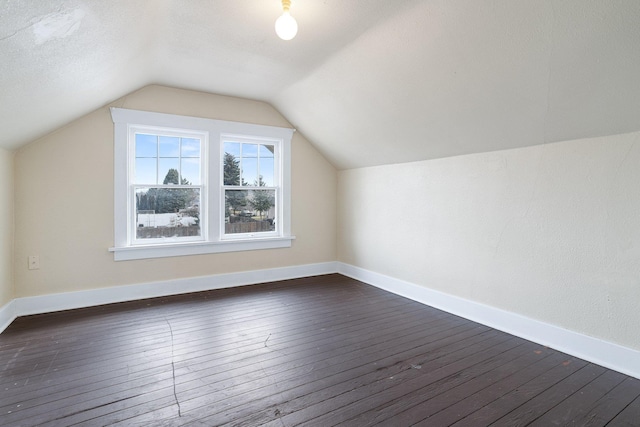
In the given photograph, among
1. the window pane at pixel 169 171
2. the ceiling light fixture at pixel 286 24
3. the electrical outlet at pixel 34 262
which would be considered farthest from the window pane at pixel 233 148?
the ceiling light fixture at pixel 286 24

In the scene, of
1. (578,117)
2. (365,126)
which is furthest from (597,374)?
(365,126)

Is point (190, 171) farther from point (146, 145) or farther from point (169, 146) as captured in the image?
point (146, 145)

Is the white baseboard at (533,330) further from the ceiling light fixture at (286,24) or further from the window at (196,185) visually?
the ceiling light fixture at (286,24)

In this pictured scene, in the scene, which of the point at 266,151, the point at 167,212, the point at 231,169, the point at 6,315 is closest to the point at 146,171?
the point at 167,212

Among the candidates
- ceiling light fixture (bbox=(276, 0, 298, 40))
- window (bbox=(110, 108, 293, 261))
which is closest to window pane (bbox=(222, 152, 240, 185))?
window (bbox=(110, 108, 293, 261))

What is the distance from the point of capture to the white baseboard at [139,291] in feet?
10.5

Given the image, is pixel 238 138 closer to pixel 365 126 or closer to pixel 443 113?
pixel 365 126

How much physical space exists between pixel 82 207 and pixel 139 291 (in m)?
1.10

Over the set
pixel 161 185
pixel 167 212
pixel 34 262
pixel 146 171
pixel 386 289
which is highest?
pixel 146 171

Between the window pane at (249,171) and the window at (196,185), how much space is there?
0.05 feet

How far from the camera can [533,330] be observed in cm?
271

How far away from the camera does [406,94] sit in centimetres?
293

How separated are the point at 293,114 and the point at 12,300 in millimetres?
3642

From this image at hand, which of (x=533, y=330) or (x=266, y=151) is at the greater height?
(x=266, y=151)
